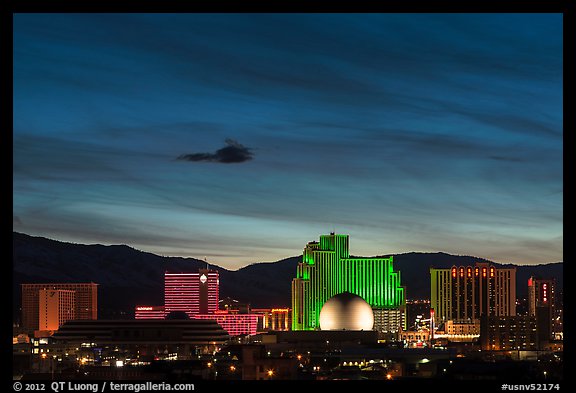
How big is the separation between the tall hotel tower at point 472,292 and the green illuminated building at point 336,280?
21.7 feet

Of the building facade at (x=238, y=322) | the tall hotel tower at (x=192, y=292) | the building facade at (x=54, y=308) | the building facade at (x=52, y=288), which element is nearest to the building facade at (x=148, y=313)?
the tall hotel tower at (x=192, y=292)

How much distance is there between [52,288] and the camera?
2650 inches

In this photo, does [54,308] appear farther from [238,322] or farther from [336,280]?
[336,280]

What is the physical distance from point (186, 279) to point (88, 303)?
18.5 ft

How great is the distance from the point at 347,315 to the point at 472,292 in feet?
71.5

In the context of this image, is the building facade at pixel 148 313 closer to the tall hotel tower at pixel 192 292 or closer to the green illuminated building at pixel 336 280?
the tall hotel tower at pixel 192 292

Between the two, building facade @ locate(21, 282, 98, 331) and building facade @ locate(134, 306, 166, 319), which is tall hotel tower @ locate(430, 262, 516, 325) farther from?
building facade @ locate(21, 282, 98, 331)

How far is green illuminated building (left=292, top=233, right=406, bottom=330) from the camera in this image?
64688 mm

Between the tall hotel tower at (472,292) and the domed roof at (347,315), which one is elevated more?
the tall hotel tower at (472,292)

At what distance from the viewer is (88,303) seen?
69.4 meters

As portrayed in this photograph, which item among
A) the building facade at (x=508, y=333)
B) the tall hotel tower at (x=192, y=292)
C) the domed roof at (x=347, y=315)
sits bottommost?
the building facade at (x=508, y=333)

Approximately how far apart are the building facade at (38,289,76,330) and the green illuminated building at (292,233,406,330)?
1197 cm

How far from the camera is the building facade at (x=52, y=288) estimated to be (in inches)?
A: 2520
